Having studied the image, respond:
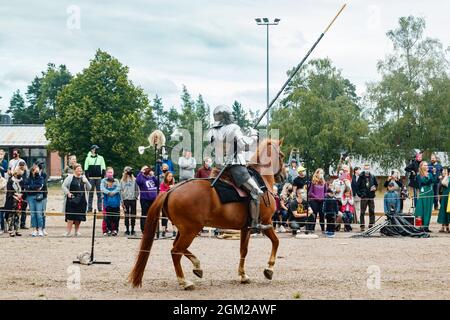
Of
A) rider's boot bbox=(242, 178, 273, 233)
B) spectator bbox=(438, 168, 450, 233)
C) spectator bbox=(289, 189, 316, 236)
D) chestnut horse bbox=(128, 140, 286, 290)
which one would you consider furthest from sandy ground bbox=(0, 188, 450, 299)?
spectator bbox=(438, 168, 450, 233)

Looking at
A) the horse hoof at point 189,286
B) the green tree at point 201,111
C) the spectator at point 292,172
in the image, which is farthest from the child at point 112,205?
the green tree at point 201,111

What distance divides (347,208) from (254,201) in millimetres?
11184

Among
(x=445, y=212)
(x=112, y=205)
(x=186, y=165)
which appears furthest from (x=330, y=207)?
(x=112, y=205)

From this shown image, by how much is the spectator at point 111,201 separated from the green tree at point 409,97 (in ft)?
134

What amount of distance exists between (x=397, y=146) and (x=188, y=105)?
41.7m

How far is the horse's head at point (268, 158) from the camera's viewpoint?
1253cm

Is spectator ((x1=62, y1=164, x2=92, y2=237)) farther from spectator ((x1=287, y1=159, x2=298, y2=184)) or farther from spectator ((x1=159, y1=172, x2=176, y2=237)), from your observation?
spectator ((x1=287, y1=159, x2=298, y2=184))

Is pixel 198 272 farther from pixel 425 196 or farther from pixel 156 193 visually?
pixel 425 196

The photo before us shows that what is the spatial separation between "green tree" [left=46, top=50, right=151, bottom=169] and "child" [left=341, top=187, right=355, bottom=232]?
131 feet

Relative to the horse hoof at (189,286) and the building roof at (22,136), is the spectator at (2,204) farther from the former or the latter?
the building roof at (22,136)

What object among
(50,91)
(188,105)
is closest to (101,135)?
(188,105)

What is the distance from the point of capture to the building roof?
277 ft

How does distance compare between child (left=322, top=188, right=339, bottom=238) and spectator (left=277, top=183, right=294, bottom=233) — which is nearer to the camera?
child (left=322, top=188, right=339, bottom=238)
